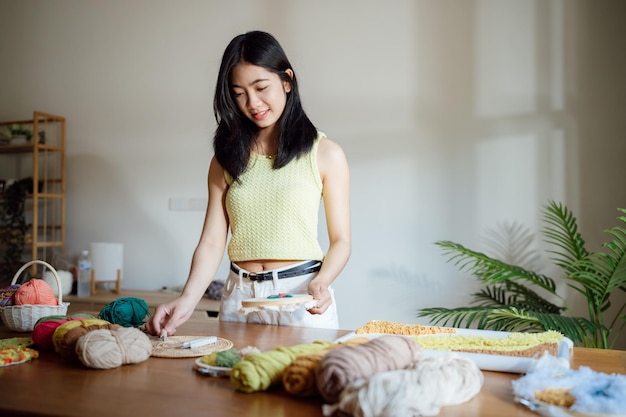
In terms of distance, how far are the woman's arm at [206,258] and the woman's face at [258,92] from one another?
209 mm

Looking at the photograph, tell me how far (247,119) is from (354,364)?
3.66ft

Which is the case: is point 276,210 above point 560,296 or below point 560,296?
above

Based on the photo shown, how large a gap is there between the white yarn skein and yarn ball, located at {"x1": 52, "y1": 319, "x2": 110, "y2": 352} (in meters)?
0.60

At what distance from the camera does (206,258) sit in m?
1.69

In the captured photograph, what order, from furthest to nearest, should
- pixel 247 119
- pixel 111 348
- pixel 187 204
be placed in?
pixel 187 204, pixel 247 119, pixel 111 348

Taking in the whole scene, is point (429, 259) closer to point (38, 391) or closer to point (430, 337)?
point (430, 337)

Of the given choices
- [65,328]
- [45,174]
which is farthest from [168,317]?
[45,174]

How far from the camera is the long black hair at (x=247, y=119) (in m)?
1.65

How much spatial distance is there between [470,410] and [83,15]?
4.29 metres

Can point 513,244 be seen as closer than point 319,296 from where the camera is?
No

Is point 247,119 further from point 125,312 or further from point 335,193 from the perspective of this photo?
point 125,312

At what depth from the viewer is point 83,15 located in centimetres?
429

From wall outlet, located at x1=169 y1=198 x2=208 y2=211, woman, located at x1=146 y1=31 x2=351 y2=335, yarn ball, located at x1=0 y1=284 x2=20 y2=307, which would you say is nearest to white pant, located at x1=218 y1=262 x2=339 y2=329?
woman, located at x1=146 y1=31 x2=351 y2=335

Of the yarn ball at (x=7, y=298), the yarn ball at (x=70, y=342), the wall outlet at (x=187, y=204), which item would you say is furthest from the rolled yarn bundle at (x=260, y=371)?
the wall outlet at (x=187, y=204)
